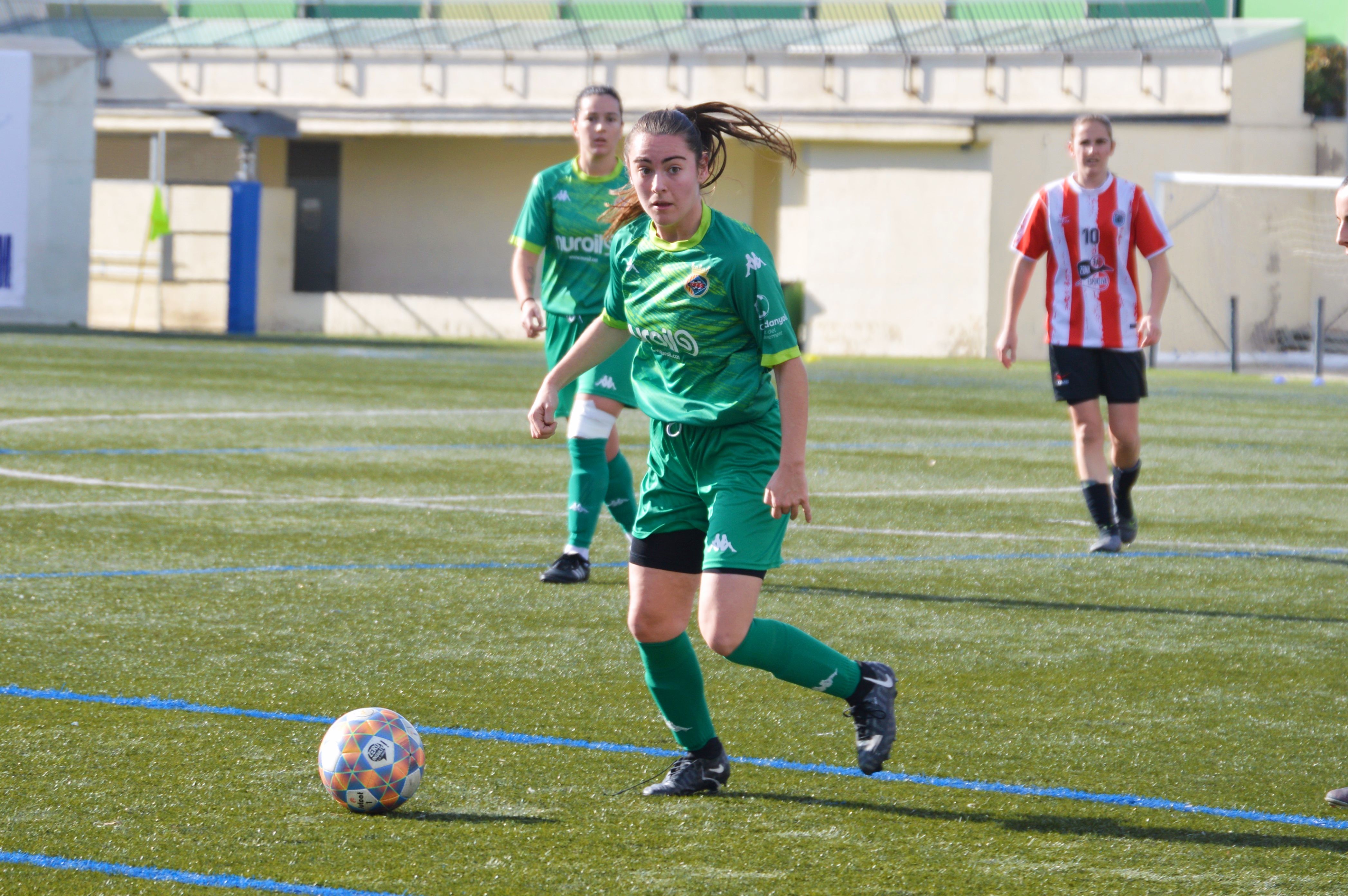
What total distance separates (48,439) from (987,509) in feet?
20.2

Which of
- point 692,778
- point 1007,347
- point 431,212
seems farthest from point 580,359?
point 431,212

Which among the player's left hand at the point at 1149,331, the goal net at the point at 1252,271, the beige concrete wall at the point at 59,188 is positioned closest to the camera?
the player's left hand at the point at 1149,331

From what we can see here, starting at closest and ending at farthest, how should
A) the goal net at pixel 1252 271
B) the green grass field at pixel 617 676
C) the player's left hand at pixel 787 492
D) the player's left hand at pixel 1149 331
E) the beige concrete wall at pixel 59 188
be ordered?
the green grass field at pixel 617 676, the player's left hand at pixel 787 492, the player's left hand at pixel 1149 331, the goal net at pixel 1252 271, the beige concrete wall at pixel 59 188

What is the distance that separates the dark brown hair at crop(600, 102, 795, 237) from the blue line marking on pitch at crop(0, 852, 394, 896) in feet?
5.74

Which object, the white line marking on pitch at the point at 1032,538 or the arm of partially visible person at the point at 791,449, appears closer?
the arm of partially visible person at the point at 791,449

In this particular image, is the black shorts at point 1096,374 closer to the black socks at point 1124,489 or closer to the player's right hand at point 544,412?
the black socks at point 1124,489

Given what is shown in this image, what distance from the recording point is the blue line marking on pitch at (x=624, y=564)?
7.01m

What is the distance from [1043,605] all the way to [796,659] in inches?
110

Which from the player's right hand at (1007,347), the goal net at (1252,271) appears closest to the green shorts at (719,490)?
the player's right hand at (1007,347)

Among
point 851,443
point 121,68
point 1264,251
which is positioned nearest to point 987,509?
point 851,443

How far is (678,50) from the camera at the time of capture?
31359mm

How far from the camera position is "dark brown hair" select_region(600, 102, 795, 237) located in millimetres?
4176

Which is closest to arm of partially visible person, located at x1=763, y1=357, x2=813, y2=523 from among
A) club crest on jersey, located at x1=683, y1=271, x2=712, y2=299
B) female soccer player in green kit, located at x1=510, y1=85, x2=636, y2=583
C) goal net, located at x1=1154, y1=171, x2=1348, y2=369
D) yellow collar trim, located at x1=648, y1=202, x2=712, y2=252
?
club crest on jersey, located at x1=683, y1=271, x2=712, y2=299

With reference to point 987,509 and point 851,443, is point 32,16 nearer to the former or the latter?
point 851,443
